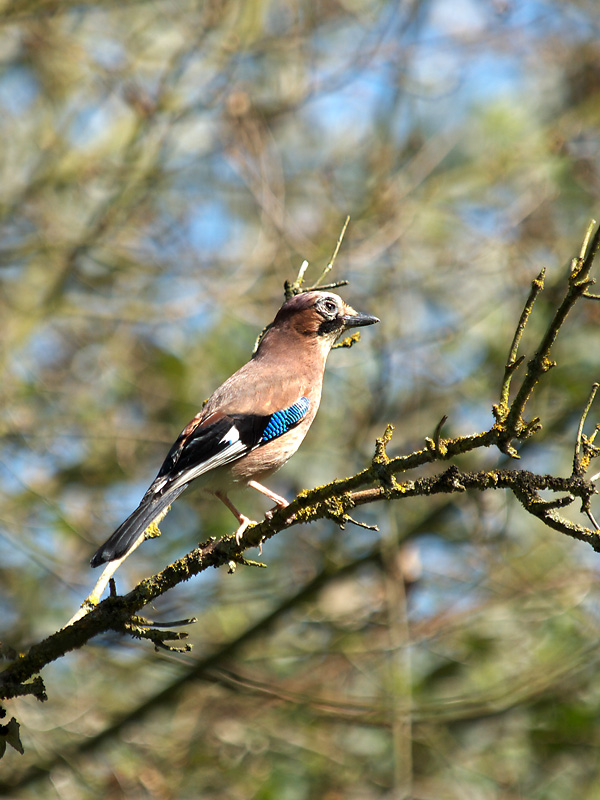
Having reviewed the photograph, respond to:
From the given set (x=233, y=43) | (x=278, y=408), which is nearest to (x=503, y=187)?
(x=233, y=43)

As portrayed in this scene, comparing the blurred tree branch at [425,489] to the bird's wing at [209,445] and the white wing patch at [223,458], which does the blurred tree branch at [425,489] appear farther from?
the white wing patch at [223,458]

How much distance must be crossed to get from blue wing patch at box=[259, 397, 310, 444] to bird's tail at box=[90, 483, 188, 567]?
69cm

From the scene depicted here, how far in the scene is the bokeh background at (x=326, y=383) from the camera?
25.1 feet

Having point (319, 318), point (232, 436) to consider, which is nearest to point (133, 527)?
point (232, 436)

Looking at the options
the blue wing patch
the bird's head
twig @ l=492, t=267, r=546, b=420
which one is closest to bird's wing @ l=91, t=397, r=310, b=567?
the blue wing patch

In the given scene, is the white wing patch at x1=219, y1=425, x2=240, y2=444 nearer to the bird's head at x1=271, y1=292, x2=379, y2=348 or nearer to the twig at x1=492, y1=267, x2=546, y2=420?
the bird's head at x1=271, y1=292, x2=379, y2=348

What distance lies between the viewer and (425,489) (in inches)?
133

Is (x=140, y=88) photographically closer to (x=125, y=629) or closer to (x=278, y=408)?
(x=278, y=408)

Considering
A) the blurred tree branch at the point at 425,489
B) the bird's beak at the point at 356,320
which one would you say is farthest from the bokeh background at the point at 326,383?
the blurred tree branch at the point at 425,489

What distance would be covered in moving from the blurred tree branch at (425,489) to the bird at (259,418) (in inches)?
27.1

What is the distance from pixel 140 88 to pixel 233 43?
3.44 ft

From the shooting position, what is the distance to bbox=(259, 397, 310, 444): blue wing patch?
18.8ft

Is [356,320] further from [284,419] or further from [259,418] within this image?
[259,418]

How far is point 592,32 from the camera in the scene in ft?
30.9
